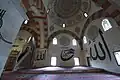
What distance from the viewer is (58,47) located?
43.0 feet

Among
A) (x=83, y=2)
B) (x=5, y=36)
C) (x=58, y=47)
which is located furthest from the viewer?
(x=58, y=47)

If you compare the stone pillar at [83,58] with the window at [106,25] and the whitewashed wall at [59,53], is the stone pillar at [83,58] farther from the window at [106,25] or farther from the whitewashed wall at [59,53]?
the window at [106,25]

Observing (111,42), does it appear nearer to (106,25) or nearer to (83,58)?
(106,25)

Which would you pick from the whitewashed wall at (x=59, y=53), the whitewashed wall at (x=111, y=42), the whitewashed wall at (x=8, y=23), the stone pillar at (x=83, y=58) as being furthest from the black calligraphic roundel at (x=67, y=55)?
the whitewashed wall at (x=8, y=23)

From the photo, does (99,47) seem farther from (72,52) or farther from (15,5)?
(15,5)

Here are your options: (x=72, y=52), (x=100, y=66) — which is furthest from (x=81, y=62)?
(x=100, y=66)

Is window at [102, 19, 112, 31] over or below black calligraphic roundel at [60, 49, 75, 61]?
over

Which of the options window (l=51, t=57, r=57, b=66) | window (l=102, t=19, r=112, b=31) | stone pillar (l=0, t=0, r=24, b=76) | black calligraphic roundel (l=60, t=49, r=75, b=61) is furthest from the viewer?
black calligraphic roundel (l=60, t=49, r=75, b=61)

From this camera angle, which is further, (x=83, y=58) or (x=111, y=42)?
(x=83, y=58)

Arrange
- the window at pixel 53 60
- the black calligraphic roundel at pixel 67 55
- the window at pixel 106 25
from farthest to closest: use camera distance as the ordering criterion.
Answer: the black calligraphic roundel at pixel 67 55, the window at pixel 53 60, the window at pixel 106 25

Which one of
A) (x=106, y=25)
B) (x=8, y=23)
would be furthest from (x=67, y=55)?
(x=8, y=23)

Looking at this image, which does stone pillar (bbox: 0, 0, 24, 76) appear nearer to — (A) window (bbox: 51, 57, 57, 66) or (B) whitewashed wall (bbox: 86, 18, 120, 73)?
(B) whitewashed wall (bbox: 86, 18, 120, 73)

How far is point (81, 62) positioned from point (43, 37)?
176 inches

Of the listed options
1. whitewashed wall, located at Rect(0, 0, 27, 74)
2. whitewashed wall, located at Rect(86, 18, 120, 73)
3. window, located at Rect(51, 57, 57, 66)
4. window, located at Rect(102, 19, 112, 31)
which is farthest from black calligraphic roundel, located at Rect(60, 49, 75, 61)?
whitewashed wall, located at Rect(0, 0, 27, 74)
